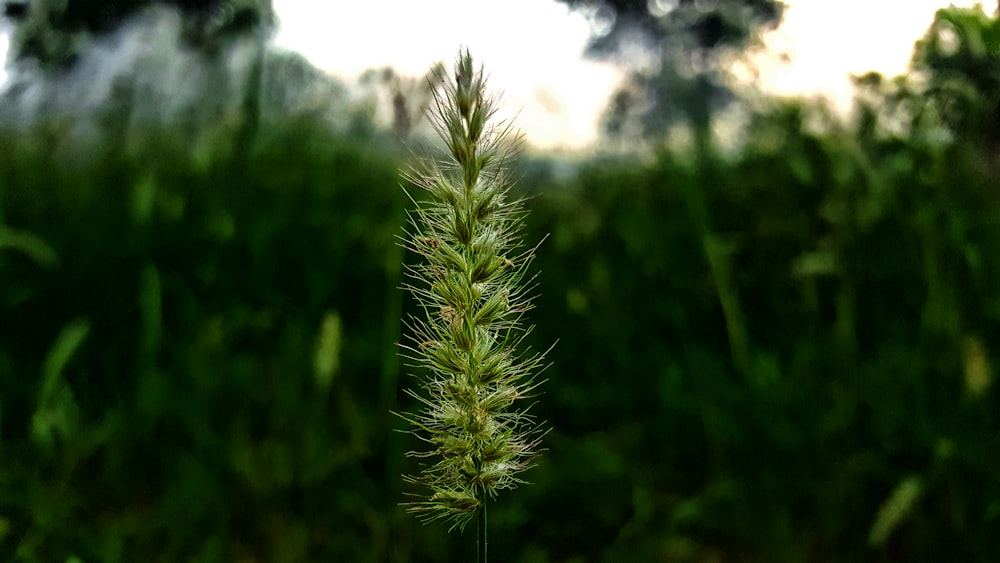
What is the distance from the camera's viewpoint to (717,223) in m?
1.31

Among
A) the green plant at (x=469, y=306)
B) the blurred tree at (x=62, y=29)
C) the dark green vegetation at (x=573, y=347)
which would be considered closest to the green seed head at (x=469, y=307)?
the green plant at (x=469, y=306)

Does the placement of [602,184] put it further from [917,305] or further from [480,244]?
[480,244]

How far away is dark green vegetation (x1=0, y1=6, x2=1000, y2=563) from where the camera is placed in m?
0.93

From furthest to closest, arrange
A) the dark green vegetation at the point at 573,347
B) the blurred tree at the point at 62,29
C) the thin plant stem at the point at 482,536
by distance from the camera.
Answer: the blurred tree at the point at 62,29 < the dark green vegetation at the point at 573,347 < the thin plant stem at the point at 482,536

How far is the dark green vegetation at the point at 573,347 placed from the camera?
932 millimetres

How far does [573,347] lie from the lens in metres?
1.17

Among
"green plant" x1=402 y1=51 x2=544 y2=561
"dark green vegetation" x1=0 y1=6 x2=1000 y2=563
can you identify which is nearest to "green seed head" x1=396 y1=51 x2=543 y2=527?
"green plant" x1=402 y1=51 x2=544 y2=561

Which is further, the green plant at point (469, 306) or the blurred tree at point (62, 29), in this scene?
the blurred tree at point (62, 29)

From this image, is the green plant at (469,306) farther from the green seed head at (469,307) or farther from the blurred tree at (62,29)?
the blurred tree at (62,29)

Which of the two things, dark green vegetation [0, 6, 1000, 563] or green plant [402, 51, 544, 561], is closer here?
green plant [402, 51, 544, 561]

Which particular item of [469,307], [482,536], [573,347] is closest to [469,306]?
[469,307]

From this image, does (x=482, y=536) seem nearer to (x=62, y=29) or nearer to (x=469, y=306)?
(x=469, y=306)

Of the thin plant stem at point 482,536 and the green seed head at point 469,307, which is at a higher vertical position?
the green seed head at point 469,307

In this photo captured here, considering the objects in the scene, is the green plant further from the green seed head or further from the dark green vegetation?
the dark green vegetation
